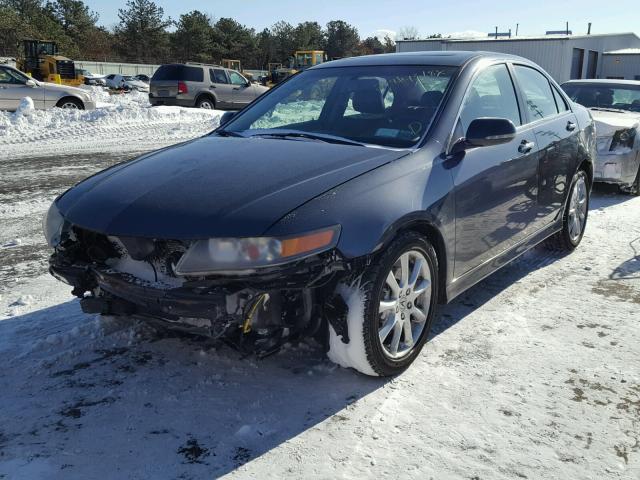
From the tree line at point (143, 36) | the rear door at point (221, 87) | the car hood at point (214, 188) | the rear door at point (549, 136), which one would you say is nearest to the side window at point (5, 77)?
the rear door at point (221, 87)

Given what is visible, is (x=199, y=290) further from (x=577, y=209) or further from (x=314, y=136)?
(x=577, y=209)

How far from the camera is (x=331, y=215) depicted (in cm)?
261

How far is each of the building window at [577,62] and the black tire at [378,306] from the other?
37.5 m

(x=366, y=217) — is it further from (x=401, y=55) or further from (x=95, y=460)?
(x=401, y=55)

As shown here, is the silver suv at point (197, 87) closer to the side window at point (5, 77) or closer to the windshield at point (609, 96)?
the side window at point (5, 77)

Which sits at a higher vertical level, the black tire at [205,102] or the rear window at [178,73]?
the rear window at [178,73]

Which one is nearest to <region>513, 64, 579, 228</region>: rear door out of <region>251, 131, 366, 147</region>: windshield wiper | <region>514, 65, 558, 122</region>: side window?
<region>514, 65, 558, 122</region>: side window

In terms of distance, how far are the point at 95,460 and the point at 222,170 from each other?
1.50 m

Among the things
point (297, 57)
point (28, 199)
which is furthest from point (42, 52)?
point (28, 199)

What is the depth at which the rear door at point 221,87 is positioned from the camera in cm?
1966

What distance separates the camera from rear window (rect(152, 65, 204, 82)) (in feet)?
62.0

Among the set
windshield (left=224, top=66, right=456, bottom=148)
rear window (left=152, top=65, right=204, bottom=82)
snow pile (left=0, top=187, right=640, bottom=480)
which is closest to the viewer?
snow pile (left=0, top=187, right=640, bottom=480)

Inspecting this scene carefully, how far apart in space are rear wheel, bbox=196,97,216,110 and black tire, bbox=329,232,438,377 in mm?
17435

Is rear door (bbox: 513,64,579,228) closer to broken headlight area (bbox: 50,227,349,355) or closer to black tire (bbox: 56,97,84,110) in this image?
broken headlight area (bbox: 50,227,349,355)
